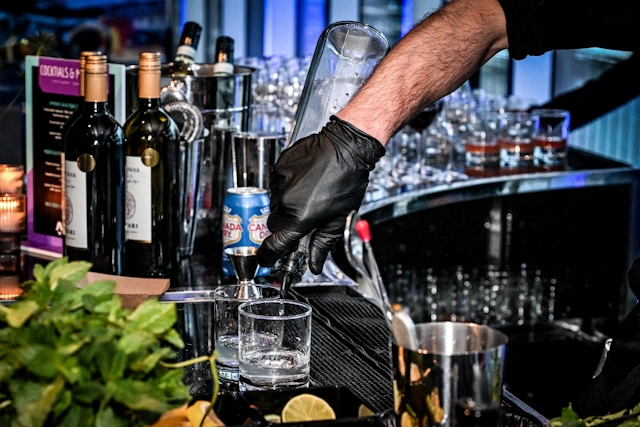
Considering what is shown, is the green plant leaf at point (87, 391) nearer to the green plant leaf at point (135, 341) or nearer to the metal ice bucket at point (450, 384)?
the green plant leaf at point (135, 341)

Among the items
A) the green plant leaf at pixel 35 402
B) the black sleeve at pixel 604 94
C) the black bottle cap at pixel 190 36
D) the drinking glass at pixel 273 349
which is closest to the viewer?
the green plant leaf at pixel 35 402

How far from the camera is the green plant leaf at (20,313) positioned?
0.83 m

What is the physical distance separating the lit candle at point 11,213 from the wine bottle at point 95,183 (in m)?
0.28

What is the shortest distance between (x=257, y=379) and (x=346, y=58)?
0.86m

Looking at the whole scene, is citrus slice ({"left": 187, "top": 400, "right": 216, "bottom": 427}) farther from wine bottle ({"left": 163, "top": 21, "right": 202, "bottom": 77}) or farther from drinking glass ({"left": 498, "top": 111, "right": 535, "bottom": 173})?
drinking glass ({"left": 498, "top": 111, "right": 535, "bottom": 173})

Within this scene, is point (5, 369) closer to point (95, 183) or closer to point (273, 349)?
point (273, 349)

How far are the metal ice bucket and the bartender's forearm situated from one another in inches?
28.0

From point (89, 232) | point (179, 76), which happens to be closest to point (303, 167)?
point (89, 232)

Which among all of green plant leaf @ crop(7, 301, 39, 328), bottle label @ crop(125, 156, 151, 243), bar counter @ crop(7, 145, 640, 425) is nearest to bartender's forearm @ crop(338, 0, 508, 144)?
bottle label @ crop(125, 156, 151, 243)

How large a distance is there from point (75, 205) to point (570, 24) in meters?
0.97

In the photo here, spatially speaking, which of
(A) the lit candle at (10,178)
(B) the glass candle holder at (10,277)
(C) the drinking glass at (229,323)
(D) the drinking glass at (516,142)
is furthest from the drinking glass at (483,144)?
(C) the drinking glass at (229,323)

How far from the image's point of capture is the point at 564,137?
11.8 feet

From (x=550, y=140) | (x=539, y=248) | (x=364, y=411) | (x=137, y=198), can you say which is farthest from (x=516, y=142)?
(x=364, y=411)

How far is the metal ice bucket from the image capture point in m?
0.93
